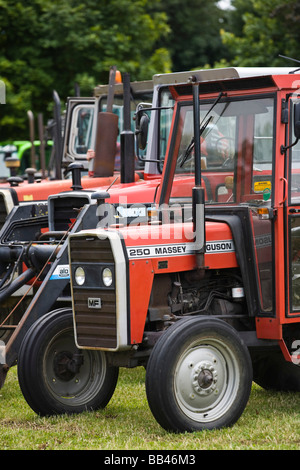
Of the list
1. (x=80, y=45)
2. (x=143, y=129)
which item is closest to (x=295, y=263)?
(x=143, y=129)

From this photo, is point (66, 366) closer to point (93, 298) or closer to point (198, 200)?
point (93, 298)

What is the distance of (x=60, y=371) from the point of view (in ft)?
23.9

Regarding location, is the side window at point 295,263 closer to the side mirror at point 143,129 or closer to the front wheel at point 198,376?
the front wheel at point 198,376

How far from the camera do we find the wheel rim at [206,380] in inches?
250

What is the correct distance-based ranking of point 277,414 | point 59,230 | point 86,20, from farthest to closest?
point 86,20 → point 59,230 → point 277,414

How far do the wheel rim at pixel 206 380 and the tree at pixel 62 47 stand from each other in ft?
53.4

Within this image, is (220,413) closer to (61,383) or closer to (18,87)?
(61,383)

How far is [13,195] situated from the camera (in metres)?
10.3

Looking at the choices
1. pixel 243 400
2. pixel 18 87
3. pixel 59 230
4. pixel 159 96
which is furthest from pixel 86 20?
pixel 243 400

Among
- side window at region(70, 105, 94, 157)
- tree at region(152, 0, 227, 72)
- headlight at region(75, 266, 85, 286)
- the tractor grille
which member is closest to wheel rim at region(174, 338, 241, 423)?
the tractor grille

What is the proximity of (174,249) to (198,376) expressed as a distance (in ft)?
3.07

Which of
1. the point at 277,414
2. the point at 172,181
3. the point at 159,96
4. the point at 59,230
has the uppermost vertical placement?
the point at 159,96

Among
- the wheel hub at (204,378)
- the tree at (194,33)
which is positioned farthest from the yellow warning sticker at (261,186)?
the tree at (194,33)

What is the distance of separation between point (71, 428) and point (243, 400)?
1.25 meters
